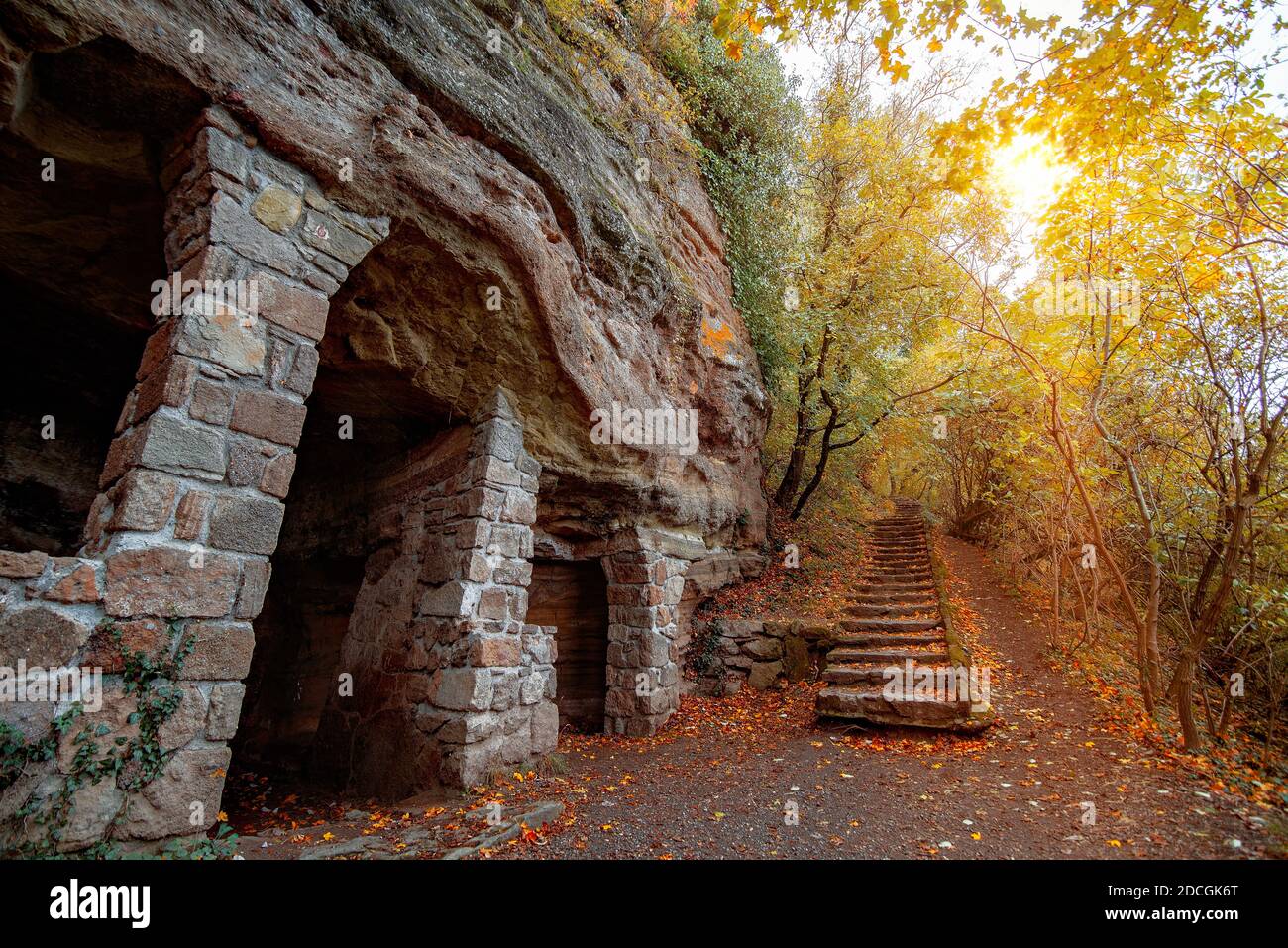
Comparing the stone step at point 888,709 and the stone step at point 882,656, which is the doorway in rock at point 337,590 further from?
the stone step at point 882,656

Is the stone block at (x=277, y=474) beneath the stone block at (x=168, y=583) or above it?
above

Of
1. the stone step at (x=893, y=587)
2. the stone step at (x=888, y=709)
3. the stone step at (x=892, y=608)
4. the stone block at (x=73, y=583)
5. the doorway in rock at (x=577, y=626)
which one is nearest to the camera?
the stone block at (x=73, y=583)

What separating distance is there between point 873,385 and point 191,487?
32.0 feet

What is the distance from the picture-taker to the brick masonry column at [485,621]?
12.7 ft

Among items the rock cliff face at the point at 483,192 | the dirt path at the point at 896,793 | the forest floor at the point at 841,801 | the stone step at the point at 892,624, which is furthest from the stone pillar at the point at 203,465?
the stone step at the point at 892,624

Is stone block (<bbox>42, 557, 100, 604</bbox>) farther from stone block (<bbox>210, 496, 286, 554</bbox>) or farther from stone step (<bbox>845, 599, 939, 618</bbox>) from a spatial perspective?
stone step (<bbox>845, 599, 939, 618</bbox>)

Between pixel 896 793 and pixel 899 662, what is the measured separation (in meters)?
2.66

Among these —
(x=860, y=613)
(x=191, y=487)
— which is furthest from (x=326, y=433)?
(x=860, y=613)

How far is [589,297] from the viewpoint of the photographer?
17.0ft

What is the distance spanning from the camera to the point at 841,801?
4.11 m

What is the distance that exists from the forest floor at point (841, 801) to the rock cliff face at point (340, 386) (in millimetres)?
493

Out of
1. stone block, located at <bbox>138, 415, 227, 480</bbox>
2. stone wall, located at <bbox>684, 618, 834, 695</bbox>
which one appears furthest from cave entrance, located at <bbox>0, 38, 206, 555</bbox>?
stone wall, located at <bbox>684, 618, 834, 695</bbox>

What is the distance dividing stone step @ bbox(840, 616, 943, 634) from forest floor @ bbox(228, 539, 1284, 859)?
47.8 inches

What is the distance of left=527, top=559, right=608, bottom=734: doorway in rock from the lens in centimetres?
643
